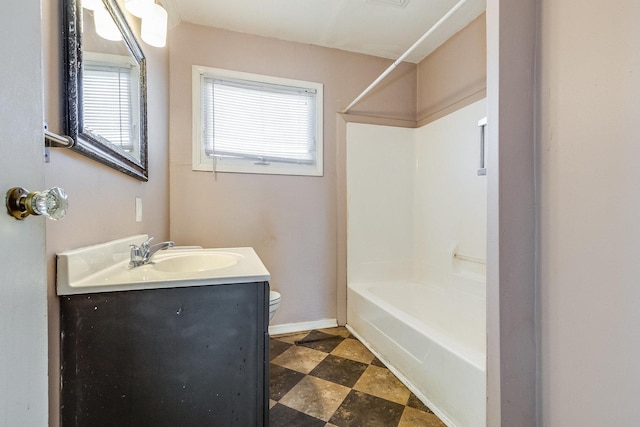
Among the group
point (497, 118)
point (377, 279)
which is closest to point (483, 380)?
point (497, 118)

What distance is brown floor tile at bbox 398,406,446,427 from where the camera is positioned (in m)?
1.34

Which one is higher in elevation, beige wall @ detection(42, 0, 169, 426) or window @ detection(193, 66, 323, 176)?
window @ detection(193, 66, 323, 176)

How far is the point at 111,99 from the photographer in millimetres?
1146

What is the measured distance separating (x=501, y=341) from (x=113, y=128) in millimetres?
1616

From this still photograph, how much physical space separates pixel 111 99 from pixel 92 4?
1.04 feet

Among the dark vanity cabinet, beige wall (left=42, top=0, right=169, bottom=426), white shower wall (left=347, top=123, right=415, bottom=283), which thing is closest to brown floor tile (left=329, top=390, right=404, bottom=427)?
the dark vanity cabinet

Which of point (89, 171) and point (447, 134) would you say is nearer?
point (89, 171)

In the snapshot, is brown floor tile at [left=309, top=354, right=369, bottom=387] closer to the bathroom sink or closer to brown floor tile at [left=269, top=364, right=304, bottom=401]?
brown floor tile at [left=269, top=364, right=304, bottom=401]

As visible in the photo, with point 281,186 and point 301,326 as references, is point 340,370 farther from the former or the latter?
point 281,186

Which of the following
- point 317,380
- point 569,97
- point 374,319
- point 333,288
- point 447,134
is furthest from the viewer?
point 333,288

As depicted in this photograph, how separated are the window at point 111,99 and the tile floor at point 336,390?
1.47 m

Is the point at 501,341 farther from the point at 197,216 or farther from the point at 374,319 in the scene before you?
the point at 197,216

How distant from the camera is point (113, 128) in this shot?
3.82 ft

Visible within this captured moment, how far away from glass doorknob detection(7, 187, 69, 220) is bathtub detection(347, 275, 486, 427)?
1485 mm
